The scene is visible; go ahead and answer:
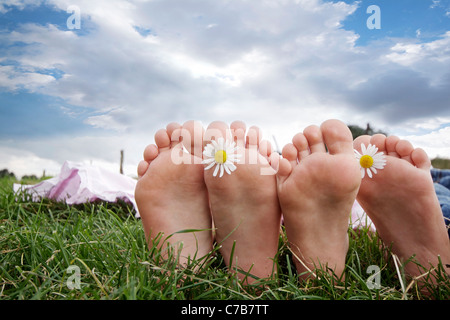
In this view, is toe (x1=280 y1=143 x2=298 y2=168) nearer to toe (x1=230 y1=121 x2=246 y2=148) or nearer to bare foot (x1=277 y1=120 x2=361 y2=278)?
bare foot (x1=277 y1=120 x2=361 y2=278)

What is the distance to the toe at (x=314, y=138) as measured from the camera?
103 cm

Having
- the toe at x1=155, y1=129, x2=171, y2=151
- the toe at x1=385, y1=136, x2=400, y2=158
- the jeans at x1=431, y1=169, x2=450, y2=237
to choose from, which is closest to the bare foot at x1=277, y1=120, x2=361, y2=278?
the toe at x1=385, y1=136, x2=400, y2=158

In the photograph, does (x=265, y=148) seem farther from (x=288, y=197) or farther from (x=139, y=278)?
(x=139, y=278)

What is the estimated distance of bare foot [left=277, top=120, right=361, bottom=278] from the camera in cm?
96

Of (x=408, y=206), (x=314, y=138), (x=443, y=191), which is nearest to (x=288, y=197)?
(x=314, y=138)

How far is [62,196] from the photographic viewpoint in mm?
2066

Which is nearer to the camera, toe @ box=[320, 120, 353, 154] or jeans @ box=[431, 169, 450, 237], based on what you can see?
toe @ box=[320, 120, 353, 154]

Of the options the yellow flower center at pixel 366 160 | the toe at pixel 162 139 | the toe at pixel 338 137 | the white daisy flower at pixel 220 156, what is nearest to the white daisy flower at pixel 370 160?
the yellow flower center at pixel 366 160

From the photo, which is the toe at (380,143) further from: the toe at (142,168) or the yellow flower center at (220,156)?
the toe at (142,168)

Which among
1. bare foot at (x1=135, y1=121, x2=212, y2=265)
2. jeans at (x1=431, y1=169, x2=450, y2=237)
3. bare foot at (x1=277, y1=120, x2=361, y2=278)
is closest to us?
bare foot at (x1=277, y1=120, x2=361, y2=278)

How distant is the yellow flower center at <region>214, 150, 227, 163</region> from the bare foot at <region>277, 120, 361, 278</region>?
0.15 m

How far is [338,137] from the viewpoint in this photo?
3.29ft
